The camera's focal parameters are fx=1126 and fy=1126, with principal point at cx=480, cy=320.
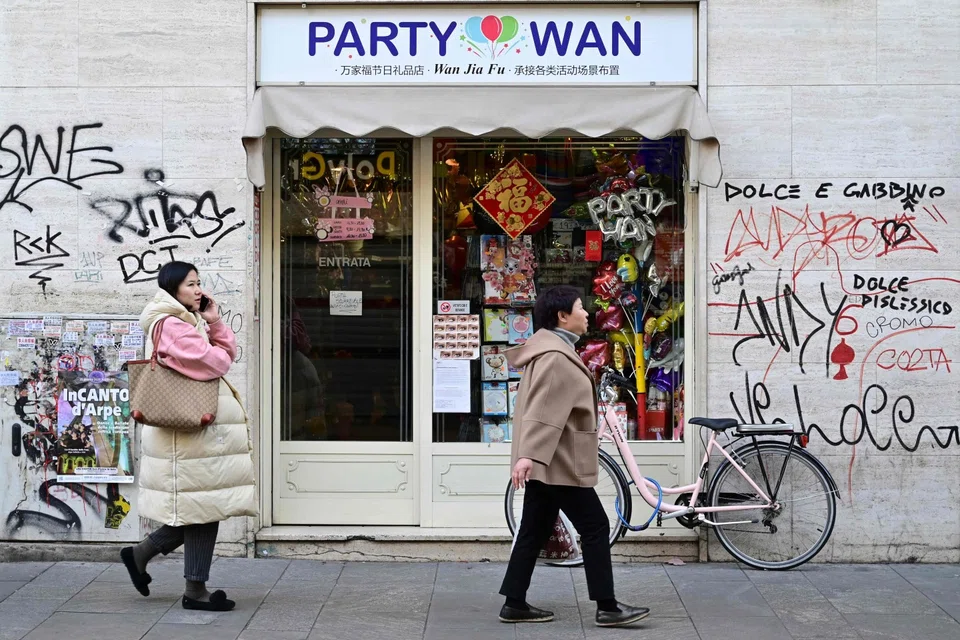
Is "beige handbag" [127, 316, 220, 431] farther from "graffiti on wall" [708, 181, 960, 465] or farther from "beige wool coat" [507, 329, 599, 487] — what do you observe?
"graffiti on wall" [708, 181, 960, 465]

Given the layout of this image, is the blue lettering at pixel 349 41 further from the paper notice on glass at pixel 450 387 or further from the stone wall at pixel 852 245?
the stone wall at pixel 852 245

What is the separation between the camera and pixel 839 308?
6.86 metres

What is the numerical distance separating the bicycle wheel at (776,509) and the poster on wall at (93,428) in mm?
3602

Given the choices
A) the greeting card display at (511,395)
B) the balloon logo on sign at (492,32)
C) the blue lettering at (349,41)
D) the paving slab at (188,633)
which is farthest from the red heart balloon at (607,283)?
the paving slab at (188,633)

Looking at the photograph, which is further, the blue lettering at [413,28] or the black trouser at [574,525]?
the blue lettering at [413,28]

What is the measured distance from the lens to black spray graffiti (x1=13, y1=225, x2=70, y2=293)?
22.9 ft

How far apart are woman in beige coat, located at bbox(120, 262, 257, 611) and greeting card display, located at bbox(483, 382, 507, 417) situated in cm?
197

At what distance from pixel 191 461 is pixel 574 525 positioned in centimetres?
191

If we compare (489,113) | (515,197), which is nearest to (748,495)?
(515,197)

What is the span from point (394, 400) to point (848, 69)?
349cm

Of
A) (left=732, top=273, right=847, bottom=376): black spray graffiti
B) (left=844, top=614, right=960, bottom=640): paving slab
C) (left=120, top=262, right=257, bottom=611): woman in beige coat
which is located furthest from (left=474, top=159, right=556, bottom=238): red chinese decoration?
(left=844, top=614, right=960, bottom=640): paving slab

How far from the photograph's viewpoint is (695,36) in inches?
272

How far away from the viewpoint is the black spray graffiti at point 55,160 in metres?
6.96

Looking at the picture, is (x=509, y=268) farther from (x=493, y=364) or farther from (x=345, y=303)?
(x=345, y=303)
